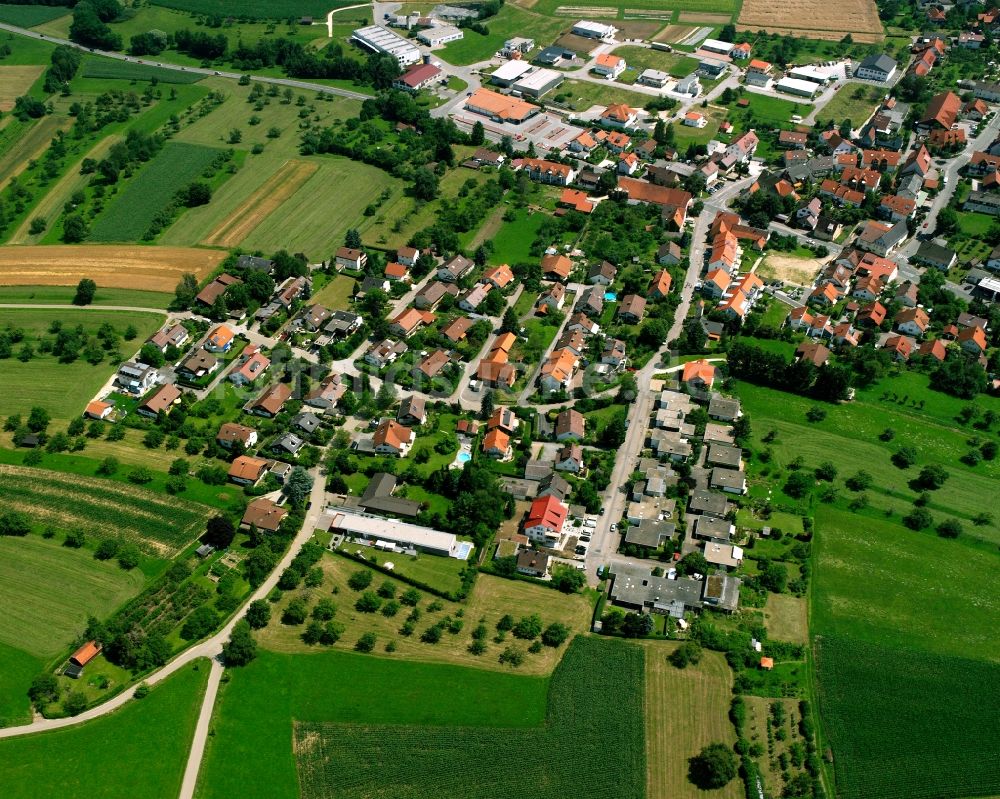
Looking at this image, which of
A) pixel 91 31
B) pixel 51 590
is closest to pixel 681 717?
pixel 51 590

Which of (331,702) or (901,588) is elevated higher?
(901,588)

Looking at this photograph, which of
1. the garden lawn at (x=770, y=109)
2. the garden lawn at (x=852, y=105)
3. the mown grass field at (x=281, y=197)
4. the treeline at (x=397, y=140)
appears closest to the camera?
the mown grass field at (x=281, y=197)

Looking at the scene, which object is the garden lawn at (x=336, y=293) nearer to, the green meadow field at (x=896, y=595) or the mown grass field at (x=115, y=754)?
the green meadow field at (x=896, y=595)

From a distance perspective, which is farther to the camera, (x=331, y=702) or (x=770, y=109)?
(x=770, y=109)

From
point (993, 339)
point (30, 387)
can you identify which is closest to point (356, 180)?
point (30, 387)

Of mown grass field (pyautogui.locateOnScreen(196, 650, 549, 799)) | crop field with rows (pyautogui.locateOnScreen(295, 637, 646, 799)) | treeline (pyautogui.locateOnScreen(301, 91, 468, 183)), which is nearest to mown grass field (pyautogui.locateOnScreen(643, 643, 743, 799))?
crop field with rows (pyautogui.locateOnScreen(295, 637, 646, 799))

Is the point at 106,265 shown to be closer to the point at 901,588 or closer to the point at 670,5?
the point at 901,588

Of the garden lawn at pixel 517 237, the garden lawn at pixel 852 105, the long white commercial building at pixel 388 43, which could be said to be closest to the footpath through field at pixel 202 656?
the garden lawn at pixel 517 237

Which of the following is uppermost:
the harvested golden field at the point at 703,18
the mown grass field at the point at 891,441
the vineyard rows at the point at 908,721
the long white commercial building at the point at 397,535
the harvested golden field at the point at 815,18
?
the harvested golden field at the point at 815,18
